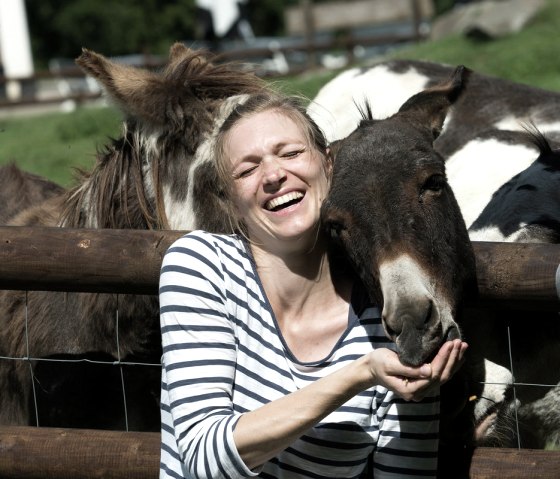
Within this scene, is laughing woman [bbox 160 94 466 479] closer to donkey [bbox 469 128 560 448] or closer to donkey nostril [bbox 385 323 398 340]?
donkey nostril [bbox 385 323 398 340]

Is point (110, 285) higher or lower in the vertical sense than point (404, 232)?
lower

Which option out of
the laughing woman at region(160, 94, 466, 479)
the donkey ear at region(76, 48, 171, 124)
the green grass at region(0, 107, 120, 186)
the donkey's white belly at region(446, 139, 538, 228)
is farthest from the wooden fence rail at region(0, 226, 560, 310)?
the green grass at region(0, 107, 120, 186)

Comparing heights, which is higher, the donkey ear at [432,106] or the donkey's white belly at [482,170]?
the donkey ear at [432,106]

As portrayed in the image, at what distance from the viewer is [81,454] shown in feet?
10.0

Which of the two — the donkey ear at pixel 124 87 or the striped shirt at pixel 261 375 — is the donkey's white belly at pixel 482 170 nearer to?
the donkey ear at pixel 124 87

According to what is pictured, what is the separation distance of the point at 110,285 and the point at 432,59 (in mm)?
10168

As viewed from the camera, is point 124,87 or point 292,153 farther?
point 124,87

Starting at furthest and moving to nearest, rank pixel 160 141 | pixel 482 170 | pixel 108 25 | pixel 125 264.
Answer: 1. pixel 108 25
2. pixel 482 170
3. pixel 160 141
4. pixel 125 264

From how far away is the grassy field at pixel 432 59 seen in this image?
11648mm

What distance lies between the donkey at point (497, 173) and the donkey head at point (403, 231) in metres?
0.55

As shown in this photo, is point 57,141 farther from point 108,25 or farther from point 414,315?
point 108,25

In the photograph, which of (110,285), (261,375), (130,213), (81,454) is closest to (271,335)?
(261,375)

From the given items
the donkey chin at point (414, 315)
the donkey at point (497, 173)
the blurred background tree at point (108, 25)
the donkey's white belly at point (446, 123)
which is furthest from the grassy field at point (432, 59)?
the blurred background tree at point (108, 25)

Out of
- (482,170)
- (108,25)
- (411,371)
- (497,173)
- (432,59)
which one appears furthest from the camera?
(108,25)
